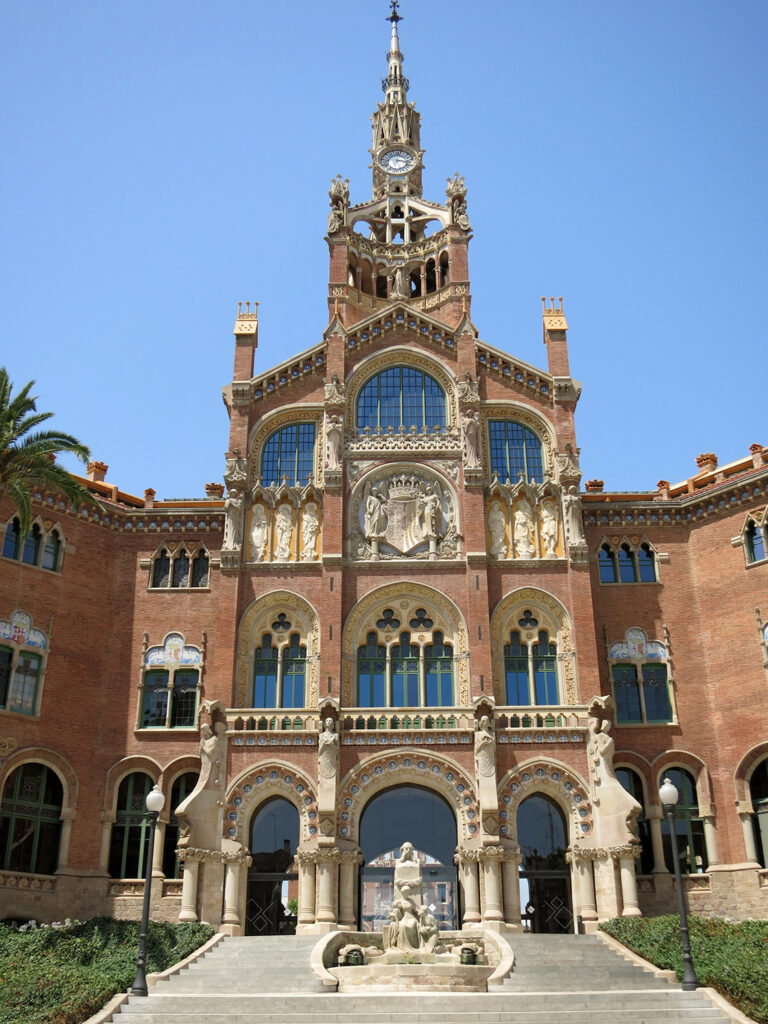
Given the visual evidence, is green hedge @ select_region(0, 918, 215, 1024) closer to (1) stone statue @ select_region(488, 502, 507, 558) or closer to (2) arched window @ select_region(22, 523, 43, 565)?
(2) arched window @ select_region(22, 523, 43, 565)

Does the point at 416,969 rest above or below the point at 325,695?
below

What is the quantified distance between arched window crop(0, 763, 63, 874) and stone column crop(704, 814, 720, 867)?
23166mm

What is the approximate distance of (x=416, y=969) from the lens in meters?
27.1

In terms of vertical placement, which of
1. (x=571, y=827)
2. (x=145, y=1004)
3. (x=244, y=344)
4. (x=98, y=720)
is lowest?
(x=145, y=1004)

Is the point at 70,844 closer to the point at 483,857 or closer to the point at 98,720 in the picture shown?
the point at 98,720

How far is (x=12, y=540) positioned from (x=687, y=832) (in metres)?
27.0

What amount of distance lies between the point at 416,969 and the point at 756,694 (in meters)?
17.8

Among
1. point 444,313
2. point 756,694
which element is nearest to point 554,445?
point 444,313

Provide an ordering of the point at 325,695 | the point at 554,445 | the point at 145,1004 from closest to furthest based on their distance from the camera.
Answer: the point at 145,1004 → the point at 325,695 → the point at 554,445

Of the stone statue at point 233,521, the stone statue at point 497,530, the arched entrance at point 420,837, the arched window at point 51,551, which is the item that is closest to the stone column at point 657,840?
the arched entrance at point 420,837

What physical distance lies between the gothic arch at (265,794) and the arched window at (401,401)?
1431 cm

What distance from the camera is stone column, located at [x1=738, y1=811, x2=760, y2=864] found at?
36969mm

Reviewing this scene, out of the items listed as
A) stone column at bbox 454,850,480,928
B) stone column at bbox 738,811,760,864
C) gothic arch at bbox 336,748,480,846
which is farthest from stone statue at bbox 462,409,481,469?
stone column at bbox 738,811,760,864

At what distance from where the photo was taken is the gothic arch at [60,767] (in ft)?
122
